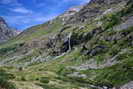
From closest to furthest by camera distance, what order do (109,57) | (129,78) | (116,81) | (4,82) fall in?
(4,82) < (129,78) < (116,81) < (109,57)

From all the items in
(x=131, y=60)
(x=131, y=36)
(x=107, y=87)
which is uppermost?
(x=131, y=36)

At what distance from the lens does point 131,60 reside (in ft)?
482

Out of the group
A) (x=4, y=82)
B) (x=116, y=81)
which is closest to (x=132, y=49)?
(x=116, y=81)

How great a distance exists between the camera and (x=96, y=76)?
152 meters

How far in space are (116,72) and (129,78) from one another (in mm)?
21821

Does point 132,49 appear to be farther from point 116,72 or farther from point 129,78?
point 129,78

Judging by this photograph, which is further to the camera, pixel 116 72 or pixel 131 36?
pixel 131 36

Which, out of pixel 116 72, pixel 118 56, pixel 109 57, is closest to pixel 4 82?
pixel 116 72

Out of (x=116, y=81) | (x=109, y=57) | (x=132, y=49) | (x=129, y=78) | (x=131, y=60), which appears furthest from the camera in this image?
(x=109, y=57)

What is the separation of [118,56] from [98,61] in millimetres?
23179

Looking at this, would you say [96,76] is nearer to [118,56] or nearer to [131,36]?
[118,56]

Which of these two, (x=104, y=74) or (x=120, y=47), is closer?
(x=104, y=74)

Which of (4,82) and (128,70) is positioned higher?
(4,82)

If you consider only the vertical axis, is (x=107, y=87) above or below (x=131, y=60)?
below
